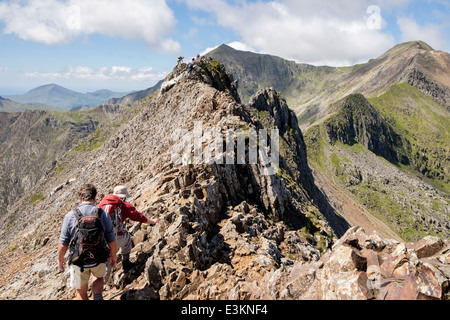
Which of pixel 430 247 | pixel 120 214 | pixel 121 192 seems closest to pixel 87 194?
pixel 120 214

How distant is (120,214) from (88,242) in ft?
10.0

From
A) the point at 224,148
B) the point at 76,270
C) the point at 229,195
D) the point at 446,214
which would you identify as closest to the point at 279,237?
the point at 229,195

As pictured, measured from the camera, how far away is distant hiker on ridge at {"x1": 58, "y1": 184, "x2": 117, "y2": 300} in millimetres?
9430

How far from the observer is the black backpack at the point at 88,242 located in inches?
369

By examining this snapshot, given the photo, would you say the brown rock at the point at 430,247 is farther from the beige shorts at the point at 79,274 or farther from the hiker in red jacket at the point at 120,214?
the beige shorts at the point at 79,274

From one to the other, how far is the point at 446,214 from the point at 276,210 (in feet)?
750

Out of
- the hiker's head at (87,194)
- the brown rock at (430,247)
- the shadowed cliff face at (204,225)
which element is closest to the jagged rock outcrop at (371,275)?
the brown rock at (430,247)

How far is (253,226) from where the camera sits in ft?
67.8

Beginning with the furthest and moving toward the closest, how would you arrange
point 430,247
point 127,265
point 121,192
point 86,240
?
1. point 127,265
2. point 121,192
3. point 430,247
4. point 86,240

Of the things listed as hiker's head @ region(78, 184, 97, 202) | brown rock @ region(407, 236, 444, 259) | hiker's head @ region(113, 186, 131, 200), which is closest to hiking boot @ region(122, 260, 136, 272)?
hiker's head @ region(113, 186, 131, 200)

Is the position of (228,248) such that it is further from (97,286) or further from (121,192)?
(97,286)

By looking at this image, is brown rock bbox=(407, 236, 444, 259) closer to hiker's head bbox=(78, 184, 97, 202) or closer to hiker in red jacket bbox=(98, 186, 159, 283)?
hiker in red jacket bbox=(98, 186, 159, 283)

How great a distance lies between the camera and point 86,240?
944cm

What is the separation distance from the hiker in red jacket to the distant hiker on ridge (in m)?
1.87
